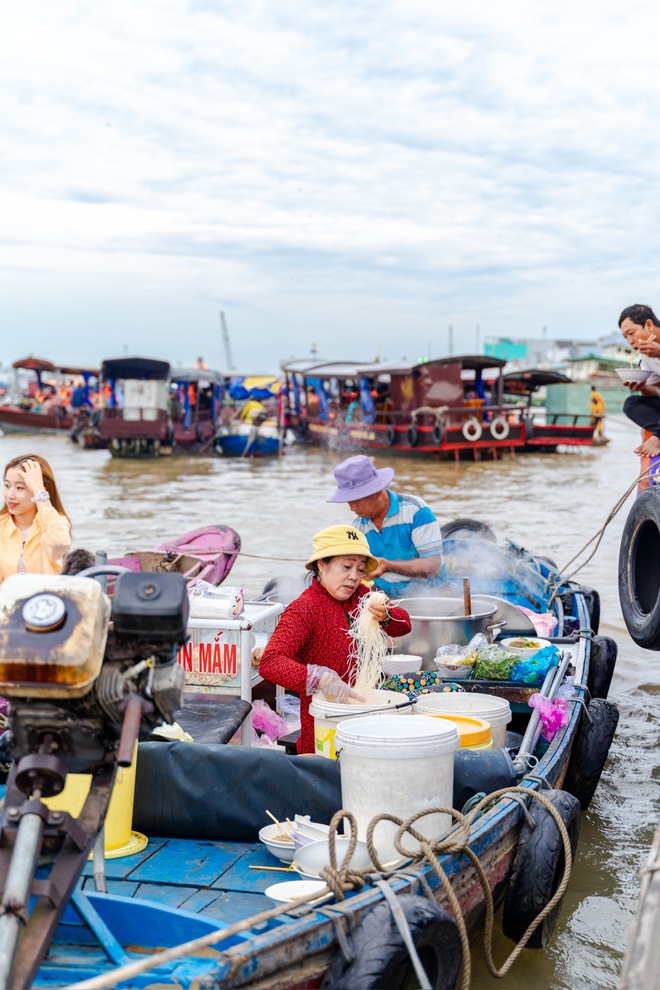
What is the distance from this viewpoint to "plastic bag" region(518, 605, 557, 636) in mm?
6699

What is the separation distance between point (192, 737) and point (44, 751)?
1.93 meters

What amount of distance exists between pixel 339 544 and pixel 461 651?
139cm

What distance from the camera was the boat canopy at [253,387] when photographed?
4722 cm

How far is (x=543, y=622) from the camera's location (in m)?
6.81

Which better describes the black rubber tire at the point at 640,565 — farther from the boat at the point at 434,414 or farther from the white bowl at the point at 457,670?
the boat at the point at 434,414

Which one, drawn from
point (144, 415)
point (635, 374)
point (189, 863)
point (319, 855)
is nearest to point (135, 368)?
point (144, 415)

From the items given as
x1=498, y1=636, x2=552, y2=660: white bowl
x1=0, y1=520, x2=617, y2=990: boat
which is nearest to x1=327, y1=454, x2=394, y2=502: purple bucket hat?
x1=498, y1=636, x2=552, y2=660: white bowl

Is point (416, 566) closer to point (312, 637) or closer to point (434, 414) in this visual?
point (312, 637)

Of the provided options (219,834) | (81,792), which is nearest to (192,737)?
(219,834)

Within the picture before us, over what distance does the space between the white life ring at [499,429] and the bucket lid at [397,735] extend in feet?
90.2

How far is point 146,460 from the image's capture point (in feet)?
106

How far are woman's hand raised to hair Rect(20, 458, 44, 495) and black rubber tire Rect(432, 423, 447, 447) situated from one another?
24419 mm

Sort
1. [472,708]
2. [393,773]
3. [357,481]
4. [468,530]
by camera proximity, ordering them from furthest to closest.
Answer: [468,530]
[357,481]
[472,708]
[393,773]

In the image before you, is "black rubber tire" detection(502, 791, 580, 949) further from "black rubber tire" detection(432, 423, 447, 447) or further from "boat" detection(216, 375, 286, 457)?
"boat" detection(216, 375, 286, 457)
